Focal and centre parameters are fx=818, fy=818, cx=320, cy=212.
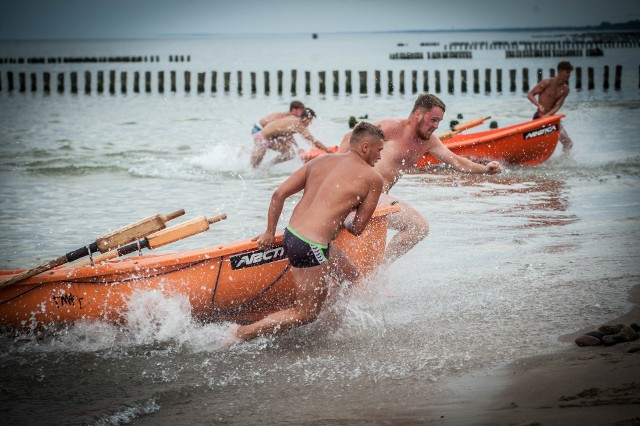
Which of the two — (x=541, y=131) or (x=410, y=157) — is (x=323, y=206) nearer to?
(x=410, y=157)

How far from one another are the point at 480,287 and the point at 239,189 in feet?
26.0

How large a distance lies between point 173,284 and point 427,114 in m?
2.69

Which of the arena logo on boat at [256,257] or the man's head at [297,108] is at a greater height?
the man's head at [297,108]

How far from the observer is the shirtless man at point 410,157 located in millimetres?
7226

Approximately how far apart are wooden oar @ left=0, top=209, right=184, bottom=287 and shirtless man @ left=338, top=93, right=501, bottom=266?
193cm

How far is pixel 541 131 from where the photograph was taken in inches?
614

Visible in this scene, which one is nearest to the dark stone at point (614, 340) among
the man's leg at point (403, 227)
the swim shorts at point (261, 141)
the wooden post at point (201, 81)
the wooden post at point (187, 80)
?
the man's leg at point (403, 227)

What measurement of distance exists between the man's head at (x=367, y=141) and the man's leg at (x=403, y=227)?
1142 mm

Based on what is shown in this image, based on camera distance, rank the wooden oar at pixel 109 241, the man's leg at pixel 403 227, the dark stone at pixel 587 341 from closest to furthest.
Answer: the dark stone at pixel 587 341, the wooden oar at pixel 109 241, the man's leg at pixel 403 227

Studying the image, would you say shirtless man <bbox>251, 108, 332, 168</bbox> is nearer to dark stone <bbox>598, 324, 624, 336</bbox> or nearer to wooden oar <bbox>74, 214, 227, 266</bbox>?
wooden oar <bbox>74, 214, 227, 266</bbox>

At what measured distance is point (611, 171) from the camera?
15320 mm

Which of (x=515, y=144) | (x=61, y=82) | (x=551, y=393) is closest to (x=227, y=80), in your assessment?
(x=61, y=82)

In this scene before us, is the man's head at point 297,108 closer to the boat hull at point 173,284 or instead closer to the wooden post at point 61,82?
the boat hull at point 173,284

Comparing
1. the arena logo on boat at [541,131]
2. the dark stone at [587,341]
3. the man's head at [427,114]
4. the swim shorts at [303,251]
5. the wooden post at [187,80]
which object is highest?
the wooden post at [187,80]
